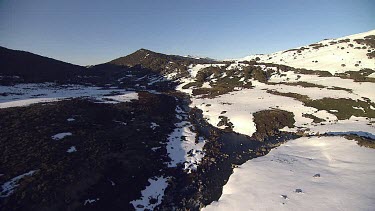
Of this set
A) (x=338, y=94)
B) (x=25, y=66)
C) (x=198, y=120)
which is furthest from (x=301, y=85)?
(x=25, y=66)

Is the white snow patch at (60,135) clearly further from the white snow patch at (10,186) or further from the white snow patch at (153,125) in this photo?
the white snow patch at (153,125)

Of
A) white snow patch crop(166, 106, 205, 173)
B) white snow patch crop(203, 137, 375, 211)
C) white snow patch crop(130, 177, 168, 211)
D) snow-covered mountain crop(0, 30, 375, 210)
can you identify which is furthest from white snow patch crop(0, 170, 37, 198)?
white snow patch crop(203, 137, 375, 211)

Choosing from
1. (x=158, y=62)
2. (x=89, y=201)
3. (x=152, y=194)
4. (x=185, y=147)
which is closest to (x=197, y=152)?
(x=185, y=147)

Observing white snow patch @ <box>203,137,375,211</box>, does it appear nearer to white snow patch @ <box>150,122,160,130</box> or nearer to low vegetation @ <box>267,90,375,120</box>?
low vegetation @ <box>267,90,375,120</box>

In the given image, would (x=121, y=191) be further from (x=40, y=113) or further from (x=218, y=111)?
(x=218, y=111)

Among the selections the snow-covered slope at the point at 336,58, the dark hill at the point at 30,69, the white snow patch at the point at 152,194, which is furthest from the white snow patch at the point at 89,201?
A: the snow-covered slope at the point at 336,58
